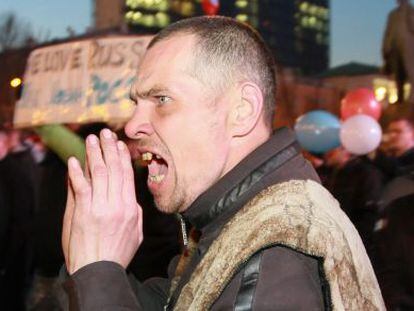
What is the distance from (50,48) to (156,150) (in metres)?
3.22

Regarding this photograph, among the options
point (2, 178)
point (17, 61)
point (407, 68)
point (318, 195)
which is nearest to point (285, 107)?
point (407, 68)

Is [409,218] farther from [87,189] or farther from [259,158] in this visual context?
[87,189]

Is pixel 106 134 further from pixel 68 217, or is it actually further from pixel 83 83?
pixel 83 83

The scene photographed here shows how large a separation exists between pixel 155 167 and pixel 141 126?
0.58ft

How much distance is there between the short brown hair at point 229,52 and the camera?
1844 millimetres

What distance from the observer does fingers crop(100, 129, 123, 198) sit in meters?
1.63

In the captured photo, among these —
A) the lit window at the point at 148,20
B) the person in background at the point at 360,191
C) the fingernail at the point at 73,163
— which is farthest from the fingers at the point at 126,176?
the lit window at the point at 148,20

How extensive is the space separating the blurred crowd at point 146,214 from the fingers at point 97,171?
4.92 feet

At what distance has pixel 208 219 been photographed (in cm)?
178

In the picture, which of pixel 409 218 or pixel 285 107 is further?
pixel 285 107

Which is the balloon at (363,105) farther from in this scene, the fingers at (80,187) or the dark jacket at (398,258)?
the fingers at (80,187)

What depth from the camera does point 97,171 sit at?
1646 millimetres

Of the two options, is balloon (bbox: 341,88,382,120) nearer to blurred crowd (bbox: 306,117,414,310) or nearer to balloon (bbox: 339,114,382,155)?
blurred crowd (bbox: 306,117,414,310)

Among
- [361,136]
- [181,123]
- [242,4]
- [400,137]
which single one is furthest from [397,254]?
[242,4]
